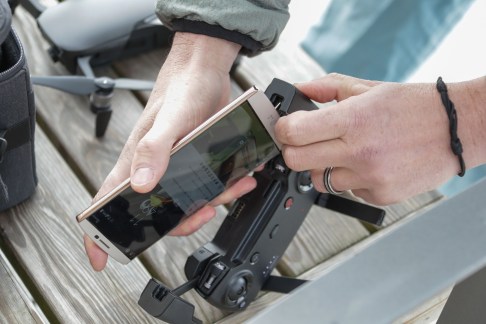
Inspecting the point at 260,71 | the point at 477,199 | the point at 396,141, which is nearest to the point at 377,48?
the point at 260,71

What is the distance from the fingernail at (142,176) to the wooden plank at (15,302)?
26cm

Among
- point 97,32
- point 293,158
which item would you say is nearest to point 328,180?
point 293,158

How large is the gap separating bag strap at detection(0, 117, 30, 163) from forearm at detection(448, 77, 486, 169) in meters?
0.57

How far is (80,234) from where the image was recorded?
115 cm

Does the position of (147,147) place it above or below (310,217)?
above

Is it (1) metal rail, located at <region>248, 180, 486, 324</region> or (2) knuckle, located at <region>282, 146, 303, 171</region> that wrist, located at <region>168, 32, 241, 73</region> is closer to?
(2) knuckle, located at <region>282, 146, 303, 171</region>

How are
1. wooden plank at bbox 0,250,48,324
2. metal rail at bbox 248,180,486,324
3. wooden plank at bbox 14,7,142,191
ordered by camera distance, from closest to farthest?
metal rail at bbox 248,180,486,324 → wooden plank at bbox 0,250,48,324 → wooden plank at bbox 14,7,142,191

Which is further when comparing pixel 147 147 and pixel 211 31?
pixel 211 31

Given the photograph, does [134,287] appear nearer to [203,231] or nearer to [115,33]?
[203,231]

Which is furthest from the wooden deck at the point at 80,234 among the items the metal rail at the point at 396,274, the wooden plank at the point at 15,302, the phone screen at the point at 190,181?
the metal rail at the point at 396,274

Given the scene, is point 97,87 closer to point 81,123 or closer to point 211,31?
point 81,123

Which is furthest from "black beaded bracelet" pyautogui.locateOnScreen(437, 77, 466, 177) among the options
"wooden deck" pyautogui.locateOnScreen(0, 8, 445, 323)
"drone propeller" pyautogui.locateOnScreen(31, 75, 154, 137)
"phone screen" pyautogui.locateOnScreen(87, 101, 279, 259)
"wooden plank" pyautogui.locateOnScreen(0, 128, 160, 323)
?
"drone propeller" pyautogui.locateOnScreen(31, 75, 154, 137)

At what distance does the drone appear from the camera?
1.41m

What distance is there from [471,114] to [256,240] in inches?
12.9
